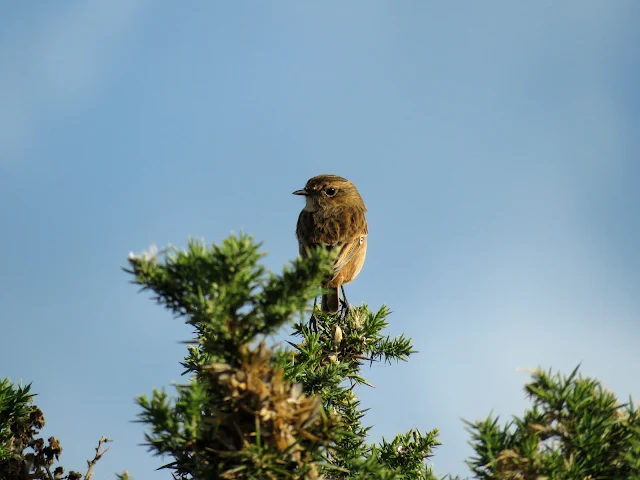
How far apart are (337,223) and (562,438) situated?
6.45 m

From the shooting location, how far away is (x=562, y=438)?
8.34 feet

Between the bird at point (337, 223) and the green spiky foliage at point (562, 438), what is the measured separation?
492cm

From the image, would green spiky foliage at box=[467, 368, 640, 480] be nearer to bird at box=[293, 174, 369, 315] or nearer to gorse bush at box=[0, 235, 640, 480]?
gorse bush at box=[0, 235, 640, 480]

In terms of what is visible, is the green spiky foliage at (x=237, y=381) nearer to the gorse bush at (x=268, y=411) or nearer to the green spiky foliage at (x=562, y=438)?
the gorse bush at (x=268, y=411)

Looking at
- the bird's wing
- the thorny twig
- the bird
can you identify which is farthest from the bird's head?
the thorny twig

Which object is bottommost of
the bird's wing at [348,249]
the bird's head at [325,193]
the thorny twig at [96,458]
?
the thorny twig at [96,458]

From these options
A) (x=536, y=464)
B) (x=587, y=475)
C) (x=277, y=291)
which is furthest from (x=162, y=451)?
(x=587, y=475)

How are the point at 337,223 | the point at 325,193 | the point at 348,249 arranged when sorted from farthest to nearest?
the point at 325,193 → the point at 337,223 → the point at 348,249

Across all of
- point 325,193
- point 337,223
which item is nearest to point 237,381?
point 337,223

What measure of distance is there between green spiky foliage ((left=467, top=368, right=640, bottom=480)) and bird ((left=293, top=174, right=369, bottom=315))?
492cm

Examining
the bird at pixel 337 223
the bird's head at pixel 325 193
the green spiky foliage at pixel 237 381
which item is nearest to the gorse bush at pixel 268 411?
the green spiky foliage at pixel 237 381

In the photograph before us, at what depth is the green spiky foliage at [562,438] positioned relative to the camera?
244 centimetres

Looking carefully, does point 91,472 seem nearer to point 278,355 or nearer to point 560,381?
point 278,355

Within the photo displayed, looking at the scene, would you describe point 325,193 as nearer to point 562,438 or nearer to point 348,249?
point 348,249
